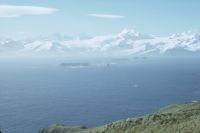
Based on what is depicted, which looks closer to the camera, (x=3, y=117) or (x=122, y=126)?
(x=122, y=126)

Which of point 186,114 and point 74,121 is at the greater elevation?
point 186,114

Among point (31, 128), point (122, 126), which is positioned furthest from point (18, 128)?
point (122, 126)

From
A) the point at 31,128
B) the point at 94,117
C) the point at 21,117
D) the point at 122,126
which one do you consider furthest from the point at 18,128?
the point at 122,126

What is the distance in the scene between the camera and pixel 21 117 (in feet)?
634

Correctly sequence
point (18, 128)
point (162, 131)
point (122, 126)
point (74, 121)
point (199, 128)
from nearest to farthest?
point (199, 128) < point (162, 131) < point (122, 126) < point (18, 128) < point (74, 121)

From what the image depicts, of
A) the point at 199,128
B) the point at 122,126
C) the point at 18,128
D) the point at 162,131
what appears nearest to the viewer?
the point at 199,128

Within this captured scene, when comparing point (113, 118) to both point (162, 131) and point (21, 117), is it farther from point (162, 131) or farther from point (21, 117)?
point (162, 131)

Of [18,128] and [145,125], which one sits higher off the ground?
[145,125]

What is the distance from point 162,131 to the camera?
51.8 meters

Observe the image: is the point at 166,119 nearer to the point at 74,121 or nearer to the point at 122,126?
the point at 122,126

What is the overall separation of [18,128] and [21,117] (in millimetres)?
20692

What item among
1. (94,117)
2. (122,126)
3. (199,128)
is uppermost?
(199,128)

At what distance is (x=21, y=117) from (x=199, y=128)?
156876mm

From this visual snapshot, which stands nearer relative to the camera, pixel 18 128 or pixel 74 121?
pixel 18 128
